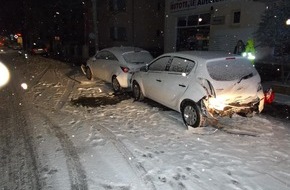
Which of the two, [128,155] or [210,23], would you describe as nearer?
[128,155]

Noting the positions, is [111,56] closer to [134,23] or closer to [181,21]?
[181,21]

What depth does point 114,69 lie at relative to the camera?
33.5 ft

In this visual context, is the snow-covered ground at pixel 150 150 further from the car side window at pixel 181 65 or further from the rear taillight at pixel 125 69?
the rear taillight at pixel 125 69

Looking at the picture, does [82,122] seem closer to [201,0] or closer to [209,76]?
[209,76]

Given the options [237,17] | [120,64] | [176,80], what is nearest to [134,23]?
[237,17]

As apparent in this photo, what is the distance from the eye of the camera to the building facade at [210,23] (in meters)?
15.7

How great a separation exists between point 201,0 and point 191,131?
15079 millimetres

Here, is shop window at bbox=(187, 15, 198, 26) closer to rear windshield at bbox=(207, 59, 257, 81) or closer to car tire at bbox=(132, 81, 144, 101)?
car tire at bbox=(132, 81, 144, 101)

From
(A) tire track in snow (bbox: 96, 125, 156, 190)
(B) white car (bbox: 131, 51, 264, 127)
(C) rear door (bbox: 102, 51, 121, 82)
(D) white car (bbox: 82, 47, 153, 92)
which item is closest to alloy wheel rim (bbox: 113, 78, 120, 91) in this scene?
(D) white car (bbox: 82, 47, 153, 92)

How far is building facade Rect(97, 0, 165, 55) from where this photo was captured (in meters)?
32.8

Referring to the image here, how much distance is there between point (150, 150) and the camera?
17.5 feet

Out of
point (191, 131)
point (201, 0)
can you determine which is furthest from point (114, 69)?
point (201, 0)

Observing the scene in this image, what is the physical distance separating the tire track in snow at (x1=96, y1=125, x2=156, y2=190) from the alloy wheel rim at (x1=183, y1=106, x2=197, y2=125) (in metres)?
1.76

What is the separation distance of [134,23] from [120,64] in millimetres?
24056
